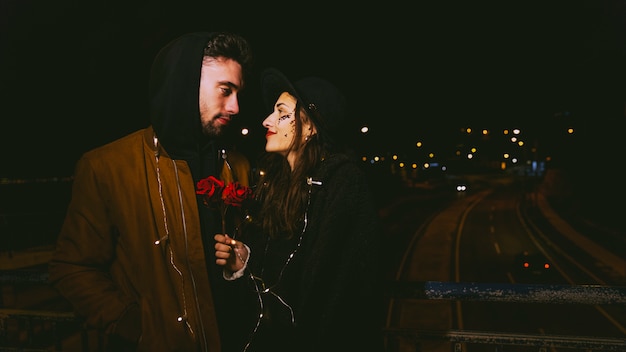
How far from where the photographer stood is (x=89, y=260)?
1.82 m

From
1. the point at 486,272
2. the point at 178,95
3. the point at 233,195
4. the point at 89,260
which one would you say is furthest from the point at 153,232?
the point at 486,272

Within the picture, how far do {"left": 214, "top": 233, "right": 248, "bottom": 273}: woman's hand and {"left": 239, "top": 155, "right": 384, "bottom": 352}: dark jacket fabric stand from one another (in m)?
0.26

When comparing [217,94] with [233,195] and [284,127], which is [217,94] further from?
[233,195]

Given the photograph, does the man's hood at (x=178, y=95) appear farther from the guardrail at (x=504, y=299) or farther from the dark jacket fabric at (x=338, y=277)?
the guardrail at (x=504, y=299)

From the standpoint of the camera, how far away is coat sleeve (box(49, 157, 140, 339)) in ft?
5.81

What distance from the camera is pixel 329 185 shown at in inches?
77.0

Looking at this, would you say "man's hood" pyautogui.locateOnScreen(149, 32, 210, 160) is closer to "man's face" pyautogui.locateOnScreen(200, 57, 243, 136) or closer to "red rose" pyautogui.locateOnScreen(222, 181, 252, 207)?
"man's face" pyautogui.locateOnScreen(200, 57, 243, 136)

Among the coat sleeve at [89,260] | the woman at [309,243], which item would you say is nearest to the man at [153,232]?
the coat sleeve at [89,260]

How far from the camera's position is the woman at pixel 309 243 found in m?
1.77

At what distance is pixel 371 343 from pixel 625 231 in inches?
1349

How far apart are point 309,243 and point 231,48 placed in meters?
1.15

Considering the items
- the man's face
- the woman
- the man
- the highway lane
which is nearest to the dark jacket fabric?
the woman

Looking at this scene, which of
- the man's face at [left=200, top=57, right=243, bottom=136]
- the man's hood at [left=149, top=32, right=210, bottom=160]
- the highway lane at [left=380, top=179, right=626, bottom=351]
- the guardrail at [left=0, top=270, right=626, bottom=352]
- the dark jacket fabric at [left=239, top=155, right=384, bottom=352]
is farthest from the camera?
the highway lane at [left=380, top=179, right=626, bottom=351]

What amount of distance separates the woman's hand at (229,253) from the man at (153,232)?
4.6 inches
